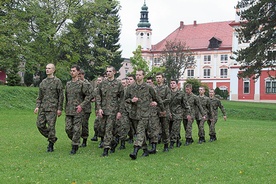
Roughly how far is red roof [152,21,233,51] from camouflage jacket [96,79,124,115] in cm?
8168

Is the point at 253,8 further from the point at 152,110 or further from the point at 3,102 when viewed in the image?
the point at 152,110

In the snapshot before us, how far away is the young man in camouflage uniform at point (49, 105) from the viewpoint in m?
12.5

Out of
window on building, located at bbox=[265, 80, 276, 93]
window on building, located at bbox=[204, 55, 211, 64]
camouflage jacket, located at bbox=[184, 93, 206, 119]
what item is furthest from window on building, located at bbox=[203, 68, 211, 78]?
camouflage jacket, located at bbox=[184, 93, 206, 119]

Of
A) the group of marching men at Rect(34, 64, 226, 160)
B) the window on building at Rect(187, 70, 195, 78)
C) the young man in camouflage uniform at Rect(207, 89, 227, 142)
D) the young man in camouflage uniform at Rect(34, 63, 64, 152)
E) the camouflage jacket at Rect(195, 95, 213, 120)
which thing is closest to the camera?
the group of marching men at Rect(34, 64, 226, 160)

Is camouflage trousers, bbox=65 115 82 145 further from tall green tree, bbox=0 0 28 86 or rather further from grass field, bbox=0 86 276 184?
tall green tree, bbox=0 0 28 86

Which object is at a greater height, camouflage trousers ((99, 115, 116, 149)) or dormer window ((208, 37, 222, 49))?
dormer window ((208, 37, 222, 49))

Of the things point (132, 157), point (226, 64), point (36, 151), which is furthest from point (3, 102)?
point (226, 64)

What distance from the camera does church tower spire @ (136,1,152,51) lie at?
10572 centimetres

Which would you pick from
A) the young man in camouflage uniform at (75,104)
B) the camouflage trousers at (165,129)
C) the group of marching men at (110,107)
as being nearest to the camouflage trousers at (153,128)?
the group of marching men at (110,107)

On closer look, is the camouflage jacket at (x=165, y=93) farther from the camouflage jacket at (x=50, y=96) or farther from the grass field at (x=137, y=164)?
the camouflage jacket at (x=50, y=96)

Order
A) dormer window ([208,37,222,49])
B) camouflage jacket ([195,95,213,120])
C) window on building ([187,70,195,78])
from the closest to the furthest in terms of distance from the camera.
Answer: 1. camouflage jacket ([195,95,213,120])
2. dormer window ([208,37,222,49])
3. window on building ([187,70,195,78])

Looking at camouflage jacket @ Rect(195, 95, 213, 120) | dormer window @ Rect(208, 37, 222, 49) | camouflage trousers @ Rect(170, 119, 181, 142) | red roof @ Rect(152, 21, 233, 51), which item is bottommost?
camouflage trousers @ Rect(170, 119, 181, 142)

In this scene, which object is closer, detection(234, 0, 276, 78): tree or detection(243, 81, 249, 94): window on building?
detection(234, 0, 276, 78): tree

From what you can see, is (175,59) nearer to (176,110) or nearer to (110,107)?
(176,110)
